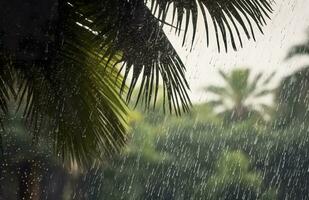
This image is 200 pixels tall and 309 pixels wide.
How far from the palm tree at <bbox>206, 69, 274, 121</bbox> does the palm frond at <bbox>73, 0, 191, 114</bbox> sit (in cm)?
2205

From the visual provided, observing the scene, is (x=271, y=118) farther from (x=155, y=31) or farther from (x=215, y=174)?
(x=155, y=31)

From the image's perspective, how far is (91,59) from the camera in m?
3.01

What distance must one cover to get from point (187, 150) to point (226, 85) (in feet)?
14.4

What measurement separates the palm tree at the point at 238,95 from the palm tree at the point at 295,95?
88cm

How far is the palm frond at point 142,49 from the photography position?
2615mm

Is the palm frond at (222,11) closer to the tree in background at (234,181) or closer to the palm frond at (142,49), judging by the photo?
the palm frond at (142,49)

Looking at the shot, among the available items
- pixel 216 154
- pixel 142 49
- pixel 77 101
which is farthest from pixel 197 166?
pixel 142 49

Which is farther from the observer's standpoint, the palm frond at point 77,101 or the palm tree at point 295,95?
the palm tree at point 295,95

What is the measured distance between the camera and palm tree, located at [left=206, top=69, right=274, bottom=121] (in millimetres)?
24812

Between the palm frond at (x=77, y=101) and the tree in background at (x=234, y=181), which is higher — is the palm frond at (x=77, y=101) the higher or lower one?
the higher one

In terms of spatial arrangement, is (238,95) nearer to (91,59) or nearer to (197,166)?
(197,166)

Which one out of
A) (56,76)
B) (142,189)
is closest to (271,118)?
(142,189)

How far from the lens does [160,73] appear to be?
2.65 metres

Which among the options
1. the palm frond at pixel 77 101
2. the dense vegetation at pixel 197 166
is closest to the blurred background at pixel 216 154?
the dense vegetation at pixel 197 166
